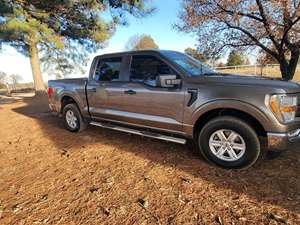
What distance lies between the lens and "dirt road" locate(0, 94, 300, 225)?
2719 millimetres

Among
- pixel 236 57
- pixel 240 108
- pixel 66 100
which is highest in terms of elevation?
pixel 236 57

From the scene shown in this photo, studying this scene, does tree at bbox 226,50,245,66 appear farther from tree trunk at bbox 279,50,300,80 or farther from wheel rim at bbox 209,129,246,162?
wheel rim at bbox 209,129,246,162

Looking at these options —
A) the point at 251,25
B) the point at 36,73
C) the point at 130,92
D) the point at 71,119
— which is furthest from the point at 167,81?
the point at 36,73

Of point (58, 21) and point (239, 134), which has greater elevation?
point (58, 21)

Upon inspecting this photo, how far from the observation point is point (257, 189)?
3123mm

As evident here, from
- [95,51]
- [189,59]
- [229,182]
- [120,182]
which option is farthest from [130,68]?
[95,51]

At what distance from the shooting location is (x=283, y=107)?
331 centimetres

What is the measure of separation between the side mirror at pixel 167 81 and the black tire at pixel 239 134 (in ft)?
2.64

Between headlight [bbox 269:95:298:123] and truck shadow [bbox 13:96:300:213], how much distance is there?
2.56ft

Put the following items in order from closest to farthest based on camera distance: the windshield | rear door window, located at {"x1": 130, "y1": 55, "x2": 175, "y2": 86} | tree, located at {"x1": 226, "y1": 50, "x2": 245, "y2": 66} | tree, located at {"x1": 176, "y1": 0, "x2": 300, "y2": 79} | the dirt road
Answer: the dirt road < the windshield < rear door window, located at {"x1": 130, "y1": 55, "x2": 175, "y2": 86} < tree, located at {"x1": 176, "y1": 0, "x2": 300, "y2": 79} < tree, located at {"x1": 226, "y1": 50, "x2": 245, "y2": 66}

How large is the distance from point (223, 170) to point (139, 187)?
127 cm

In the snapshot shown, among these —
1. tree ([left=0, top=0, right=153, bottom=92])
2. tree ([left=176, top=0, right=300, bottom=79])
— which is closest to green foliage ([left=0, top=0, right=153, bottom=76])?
tree ([left=0, top=0, right=153, bottom=92])

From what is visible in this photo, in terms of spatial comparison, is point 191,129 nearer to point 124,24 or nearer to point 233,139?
point 233,139

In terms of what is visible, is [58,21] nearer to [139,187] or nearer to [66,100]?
[66,100]
